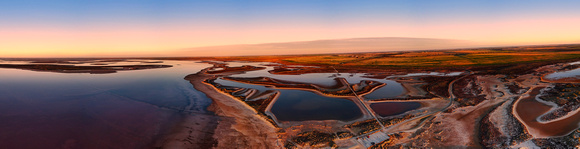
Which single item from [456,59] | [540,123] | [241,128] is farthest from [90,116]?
[456,59]

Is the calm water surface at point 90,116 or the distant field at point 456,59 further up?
the distant field at point 456,59

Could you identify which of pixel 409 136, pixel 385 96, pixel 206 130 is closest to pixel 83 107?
pixel 206 130

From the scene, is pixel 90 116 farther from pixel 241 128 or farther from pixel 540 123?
pixel 540 123

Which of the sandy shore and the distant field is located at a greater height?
the distant field

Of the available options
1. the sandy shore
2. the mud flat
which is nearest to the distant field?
the mud flat

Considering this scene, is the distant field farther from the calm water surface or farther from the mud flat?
the calm water surface

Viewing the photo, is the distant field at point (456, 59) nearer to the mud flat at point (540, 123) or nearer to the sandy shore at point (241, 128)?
the mud flat at point (540, 123)

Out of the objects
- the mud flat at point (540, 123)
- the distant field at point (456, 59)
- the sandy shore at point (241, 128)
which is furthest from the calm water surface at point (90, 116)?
the distant field at point (456, 59)

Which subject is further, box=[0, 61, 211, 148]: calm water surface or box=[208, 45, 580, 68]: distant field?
box=[208, 45, 580, 68]: distant field
